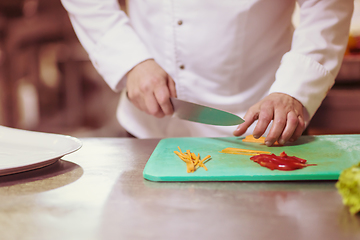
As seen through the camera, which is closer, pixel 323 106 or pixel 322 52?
pixel 322 52

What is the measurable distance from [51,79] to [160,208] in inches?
136

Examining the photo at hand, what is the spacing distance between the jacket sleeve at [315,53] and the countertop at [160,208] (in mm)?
439

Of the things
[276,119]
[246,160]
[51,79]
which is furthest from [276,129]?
[51,79]

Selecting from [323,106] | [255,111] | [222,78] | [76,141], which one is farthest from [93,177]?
[323,106]

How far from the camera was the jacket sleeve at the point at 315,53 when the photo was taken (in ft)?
3.21

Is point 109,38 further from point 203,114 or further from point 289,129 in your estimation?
point 289,129

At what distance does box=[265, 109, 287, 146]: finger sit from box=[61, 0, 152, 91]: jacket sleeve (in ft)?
1.62

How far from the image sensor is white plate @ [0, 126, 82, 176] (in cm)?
72

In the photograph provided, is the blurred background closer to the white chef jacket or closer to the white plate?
the white chef jacket

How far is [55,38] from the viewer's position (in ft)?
12.0

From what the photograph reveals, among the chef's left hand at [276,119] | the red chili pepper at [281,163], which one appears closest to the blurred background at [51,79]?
the chef's left hand at [276,119]

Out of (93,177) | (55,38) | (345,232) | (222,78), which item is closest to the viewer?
(345,232)

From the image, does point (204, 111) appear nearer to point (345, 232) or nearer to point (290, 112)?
point (290, 112)

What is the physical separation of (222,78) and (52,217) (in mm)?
823
